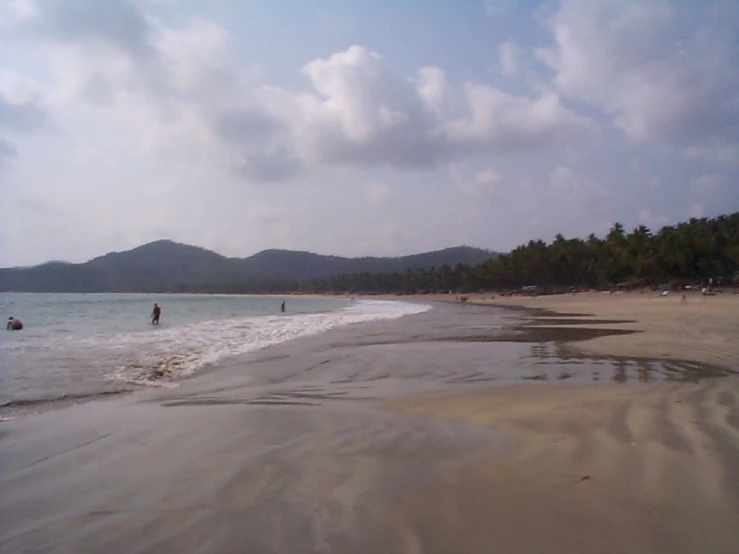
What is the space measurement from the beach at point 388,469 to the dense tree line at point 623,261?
76.8 meters

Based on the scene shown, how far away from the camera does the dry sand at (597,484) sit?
3.21 metres

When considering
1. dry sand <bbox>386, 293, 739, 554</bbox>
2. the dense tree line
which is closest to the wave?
dry sand <bbox>386, 293, 739, 554</bbox>

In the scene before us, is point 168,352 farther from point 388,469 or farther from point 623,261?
point 623,261

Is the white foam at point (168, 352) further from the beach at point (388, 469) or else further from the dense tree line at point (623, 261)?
Result: the dense tree line at point (623, 261)

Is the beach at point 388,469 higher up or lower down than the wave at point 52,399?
higher up

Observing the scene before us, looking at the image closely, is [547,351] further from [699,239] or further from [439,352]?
[699,239]

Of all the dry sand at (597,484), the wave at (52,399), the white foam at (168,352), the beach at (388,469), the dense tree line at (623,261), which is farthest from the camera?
the dense tree line at (623,261)

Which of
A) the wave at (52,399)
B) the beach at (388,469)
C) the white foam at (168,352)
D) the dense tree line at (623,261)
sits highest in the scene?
the dense tree line at (623,261)

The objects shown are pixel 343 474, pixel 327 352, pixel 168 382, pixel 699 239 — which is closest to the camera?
pixel 343 474

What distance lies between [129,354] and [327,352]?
6.03 meters

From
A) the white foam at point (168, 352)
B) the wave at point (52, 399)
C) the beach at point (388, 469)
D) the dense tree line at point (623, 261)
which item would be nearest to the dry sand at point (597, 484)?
the beach at point (388, 469)

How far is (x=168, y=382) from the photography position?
10438 mm

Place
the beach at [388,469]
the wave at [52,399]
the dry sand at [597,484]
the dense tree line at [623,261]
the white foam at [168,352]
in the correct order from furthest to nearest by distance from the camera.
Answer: the dense tree line at [623,261], the white foam at [168,352], the wave at [52,399], the beach at [388,469], the dry sand at [597,484]

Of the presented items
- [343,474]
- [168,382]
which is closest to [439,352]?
[168,382]
